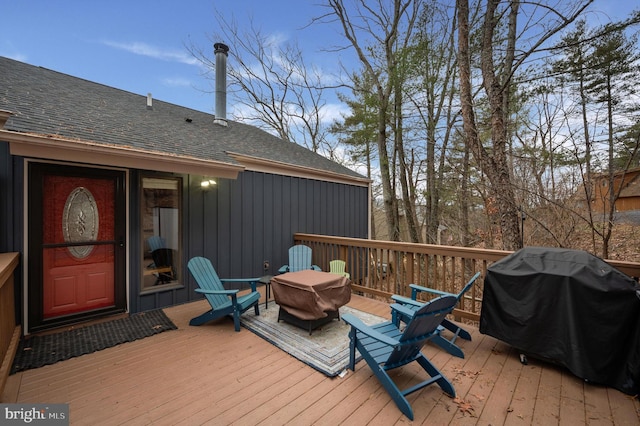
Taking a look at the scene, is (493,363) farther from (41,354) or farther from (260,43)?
(260,43)

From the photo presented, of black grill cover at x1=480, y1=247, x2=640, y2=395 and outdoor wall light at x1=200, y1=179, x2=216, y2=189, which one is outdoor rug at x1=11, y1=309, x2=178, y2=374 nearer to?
outdoor wall light at x1=200, y1=179, x2=216, y2=189

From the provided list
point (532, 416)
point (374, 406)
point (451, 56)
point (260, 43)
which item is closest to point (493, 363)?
point (532, 416)

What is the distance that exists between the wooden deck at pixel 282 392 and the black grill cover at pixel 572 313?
21 cm

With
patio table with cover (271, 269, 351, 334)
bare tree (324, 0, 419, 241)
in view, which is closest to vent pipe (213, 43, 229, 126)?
bare tree (324, 0, 419, 241)

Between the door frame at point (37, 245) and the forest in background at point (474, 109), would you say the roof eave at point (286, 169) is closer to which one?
the door frame at point (37, 245)

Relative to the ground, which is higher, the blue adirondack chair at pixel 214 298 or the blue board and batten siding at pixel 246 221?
the blue board and batten siding at pixel 246 221

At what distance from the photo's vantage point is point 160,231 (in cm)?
415

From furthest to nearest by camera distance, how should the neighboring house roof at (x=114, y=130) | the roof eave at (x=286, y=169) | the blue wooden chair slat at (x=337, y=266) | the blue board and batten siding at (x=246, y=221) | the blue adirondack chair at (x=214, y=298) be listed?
the roof eave at (x=286, y=169) < the blue wooden chair slat at (x=337, y=266) < the blue board and batten siding at (x=246, y=221) < the blue adirondack chair at (x=214, y=298) < the neighboring house roof at (x=114, y=130)

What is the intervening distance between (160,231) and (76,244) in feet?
3.26

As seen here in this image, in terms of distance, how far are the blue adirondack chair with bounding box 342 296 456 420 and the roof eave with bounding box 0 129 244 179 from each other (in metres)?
2.97

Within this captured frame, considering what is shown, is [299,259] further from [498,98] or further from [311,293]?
[498,98]

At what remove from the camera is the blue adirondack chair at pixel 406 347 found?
1892 mm

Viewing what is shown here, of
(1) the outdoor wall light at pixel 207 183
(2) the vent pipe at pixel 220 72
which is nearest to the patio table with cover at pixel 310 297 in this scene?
(1) the outdoor wall light at pixel 207 183

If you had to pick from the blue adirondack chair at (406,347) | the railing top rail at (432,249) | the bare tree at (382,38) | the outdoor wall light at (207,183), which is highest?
the bare tree at (382,38)
